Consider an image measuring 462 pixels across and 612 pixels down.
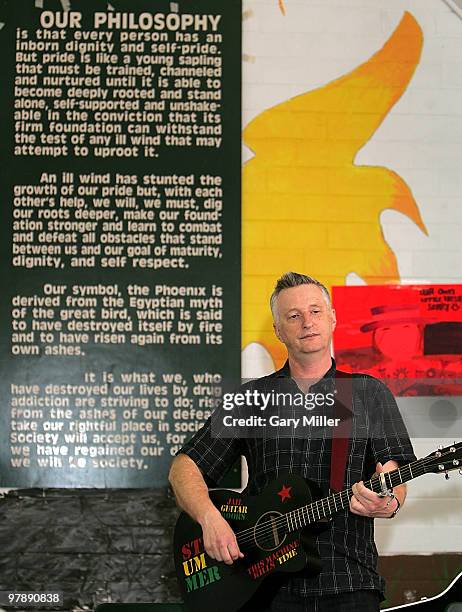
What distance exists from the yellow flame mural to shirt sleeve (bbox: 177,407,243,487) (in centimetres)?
80

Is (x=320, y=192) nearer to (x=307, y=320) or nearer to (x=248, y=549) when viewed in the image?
(x=307, y=320)

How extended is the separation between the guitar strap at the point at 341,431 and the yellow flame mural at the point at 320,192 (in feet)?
2.89

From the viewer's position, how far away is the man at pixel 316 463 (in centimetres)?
222

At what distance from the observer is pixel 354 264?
3396 millimetres

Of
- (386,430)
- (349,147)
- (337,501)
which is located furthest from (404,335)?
(337,501)

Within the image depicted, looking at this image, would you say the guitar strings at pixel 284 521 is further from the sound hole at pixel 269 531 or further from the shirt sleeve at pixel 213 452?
the shirt sleeve at pixel 213 452

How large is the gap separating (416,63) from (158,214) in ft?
4.15

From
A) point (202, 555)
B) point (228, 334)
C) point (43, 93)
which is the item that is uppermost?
point (43, 93)

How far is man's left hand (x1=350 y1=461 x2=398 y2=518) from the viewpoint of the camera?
7.18 feet

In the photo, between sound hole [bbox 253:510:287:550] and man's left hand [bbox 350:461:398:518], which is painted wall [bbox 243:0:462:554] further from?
man's left hand [bbox 350:461:398:518]

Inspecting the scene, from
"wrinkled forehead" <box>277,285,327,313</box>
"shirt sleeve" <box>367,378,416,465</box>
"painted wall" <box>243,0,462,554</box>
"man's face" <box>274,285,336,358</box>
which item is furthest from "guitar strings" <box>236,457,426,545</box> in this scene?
"painted wall" <box>243,0,462,554</box>

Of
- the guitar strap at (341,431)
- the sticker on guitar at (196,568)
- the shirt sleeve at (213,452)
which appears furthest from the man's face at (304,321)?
the sticker on guitar at (196,568)

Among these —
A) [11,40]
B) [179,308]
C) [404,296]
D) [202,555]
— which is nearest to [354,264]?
[404,296]

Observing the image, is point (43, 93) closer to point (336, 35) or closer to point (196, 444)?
point (336, 35)
